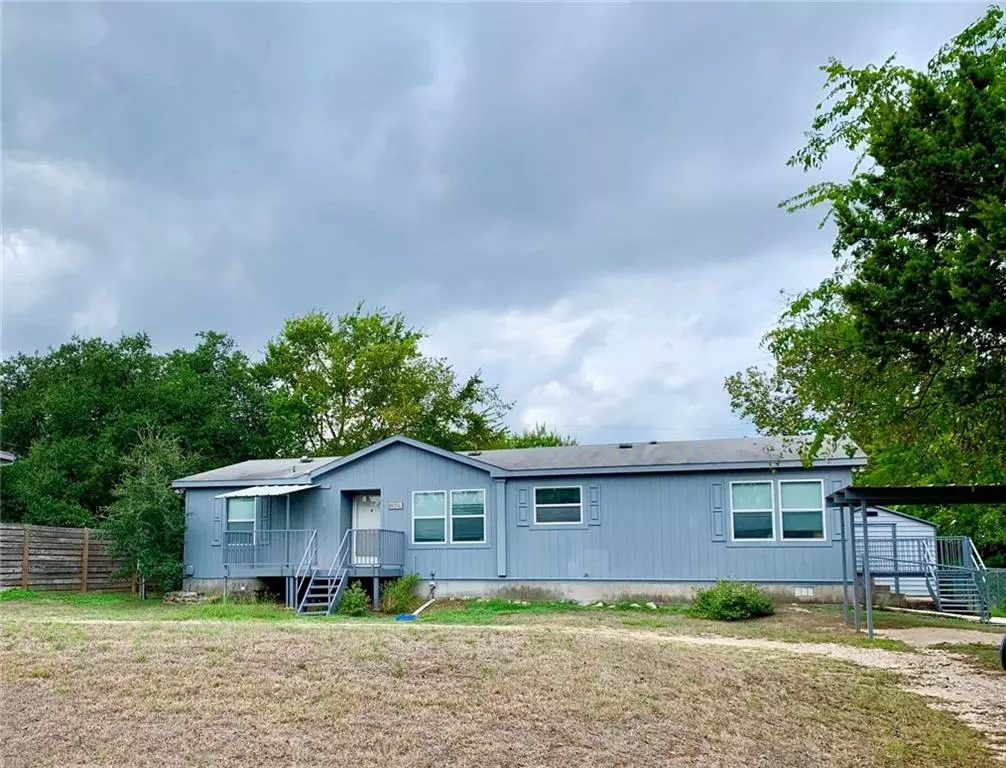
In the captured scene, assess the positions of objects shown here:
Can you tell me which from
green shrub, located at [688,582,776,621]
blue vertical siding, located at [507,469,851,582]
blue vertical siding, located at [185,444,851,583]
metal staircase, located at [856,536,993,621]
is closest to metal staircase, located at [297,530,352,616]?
blue vertical siding, located at [185,444,851,583]

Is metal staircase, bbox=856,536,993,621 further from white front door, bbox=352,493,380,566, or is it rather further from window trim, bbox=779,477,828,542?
white front door, bbox=352,493,380,566

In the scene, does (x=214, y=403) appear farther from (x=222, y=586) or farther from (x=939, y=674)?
(x=939, y=674)

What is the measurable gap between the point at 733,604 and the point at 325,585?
29.3 ft

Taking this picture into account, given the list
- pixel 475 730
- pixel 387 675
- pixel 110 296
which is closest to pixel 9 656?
pixel 387 675

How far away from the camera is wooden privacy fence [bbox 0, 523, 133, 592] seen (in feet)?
70.1

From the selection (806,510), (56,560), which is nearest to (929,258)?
(806,510)

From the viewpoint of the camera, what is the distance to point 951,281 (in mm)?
7473

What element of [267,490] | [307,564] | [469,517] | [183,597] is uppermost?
[267,490]

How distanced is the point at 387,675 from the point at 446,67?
9154 mm

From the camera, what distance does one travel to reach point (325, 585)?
67.2 ft

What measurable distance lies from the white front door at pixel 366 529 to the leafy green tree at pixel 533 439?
62.3 feet

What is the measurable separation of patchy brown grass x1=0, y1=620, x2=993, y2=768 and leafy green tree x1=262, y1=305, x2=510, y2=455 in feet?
104

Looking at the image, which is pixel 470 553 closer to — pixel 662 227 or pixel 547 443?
pixel 662 227

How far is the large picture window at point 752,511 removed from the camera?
754 inches
